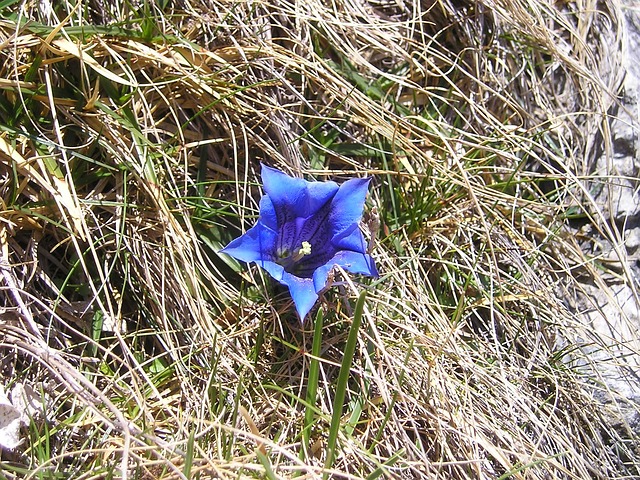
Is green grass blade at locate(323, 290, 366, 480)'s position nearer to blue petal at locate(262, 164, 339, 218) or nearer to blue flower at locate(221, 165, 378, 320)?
blue flower at locate(221, 165, 378, 320)

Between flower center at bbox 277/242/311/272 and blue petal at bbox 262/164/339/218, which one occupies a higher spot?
blue petal at bbox 262/164/339/218

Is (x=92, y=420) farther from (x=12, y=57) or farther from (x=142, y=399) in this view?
(x=12, y=57)

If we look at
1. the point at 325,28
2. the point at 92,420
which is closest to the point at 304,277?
the point at 92,420

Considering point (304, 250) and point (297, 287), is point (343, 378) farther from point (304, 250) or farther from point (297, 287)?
point (304, 250)

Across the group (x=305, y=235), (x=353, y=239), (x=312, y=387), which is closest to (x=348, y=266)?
(x=353, y=239)

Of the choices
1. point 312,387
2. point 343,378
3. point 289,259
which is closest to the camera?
point 343,378

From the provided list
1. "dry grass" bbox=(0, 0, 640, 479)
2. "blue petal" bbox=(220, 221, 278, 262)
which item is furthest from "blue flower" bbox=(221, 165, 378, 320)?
"dry grass" bbox=(0, 0, 640, 479)

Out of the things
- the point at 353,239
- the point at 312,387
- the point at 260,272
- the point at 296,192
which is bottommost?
the point at 312,387
